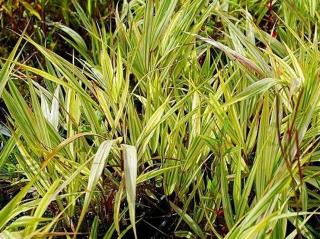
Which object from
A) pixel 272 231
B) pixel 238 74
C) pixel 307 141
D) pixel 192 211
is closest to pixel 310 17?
pixel 238 74

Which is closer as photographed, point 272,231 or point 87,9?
point 272,231

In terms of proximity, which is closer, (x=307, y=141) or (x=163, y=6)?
(x=307, y=141)

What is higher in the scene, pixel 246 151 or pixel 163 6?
pixel 163 6

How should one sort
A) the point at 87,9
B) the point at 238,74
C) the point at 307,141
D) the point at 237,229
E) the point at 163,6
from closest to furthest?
the point at 237,229 → the point at 307,141 → the point at 238,74 → the point at 163,6 → the point at 87,9

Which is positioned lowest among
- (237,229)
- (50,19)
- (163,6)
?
(50,19)

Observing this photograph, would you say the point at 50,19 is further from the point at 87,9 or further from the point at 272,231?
the point at 272,231

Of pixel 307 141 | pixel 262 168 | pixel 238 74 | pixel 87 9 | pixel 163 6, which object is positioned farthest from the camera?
pixel 87 9

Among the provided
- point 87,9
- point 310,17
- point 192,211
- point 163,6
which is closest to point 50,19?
point 87,9

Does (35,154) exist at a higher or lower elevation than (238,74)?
lower

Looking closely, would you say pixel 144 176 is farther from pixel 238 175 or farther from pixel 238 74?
pixel 238 74
